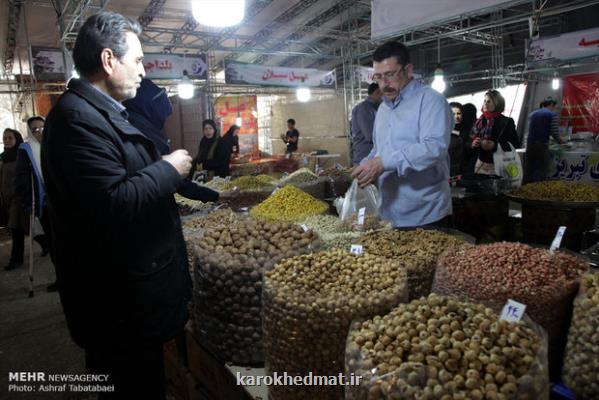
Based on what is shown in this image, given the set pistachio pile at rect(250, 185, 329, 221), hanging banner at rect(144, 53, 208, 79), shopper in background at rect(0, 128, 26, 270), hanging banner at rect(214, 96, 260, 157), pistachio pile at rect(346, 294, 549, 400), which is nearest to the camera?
pistachio pile at rect(346, 294, 549, 400)

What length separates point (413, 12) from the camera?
422 centimetres

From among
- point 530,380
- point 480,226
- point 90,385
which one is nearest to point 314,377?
point 530,380

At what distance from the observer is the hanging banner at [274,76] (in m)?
7.75

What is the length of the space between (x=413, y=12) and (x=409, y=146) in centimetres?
279

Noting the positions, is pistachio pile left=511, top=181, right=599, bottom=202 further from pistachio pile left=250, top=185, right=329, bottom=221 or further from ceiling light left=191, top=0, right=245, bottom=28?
ceiling light left=191, top=0, right=245, bottom=28

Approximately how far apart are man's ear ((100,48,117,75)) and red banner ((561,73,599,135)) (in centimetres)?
1105

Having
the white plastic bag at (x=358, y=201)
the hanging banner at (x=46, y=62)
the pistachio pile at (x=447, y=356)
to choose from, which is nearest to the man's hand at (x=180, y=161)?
the pistachio pile at (x=447, y=356)

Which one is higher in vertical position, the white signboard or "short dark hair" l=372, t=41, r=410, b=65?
the white signboard

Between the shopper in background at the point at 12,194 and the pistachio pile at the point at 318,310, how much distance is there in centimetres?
506

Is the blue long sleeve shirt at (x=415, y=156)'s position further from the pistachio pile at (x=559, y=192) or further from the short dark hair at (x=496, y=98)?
the short dark hair at (x=496, y=98)

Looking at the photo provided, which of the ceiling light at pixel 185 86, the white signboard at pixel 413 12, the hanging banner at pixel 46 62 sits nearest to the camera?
the white signboard at pixel 413 12

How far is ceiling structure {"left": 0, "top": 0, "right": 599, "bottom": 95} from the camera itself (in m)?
8.48

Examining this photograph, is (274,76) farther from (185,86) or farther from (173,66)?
(173,66)

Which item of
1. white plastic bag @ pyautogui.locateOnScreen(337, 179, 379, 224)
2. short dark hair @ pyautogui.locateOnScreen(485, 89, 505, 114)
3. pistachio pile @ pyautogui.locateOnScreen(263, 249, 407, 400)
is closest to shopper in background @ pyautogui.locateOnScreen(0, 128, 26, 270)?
white plastic bag @ pyautogui.locateOnScreen(337, 179, 379, 224)
